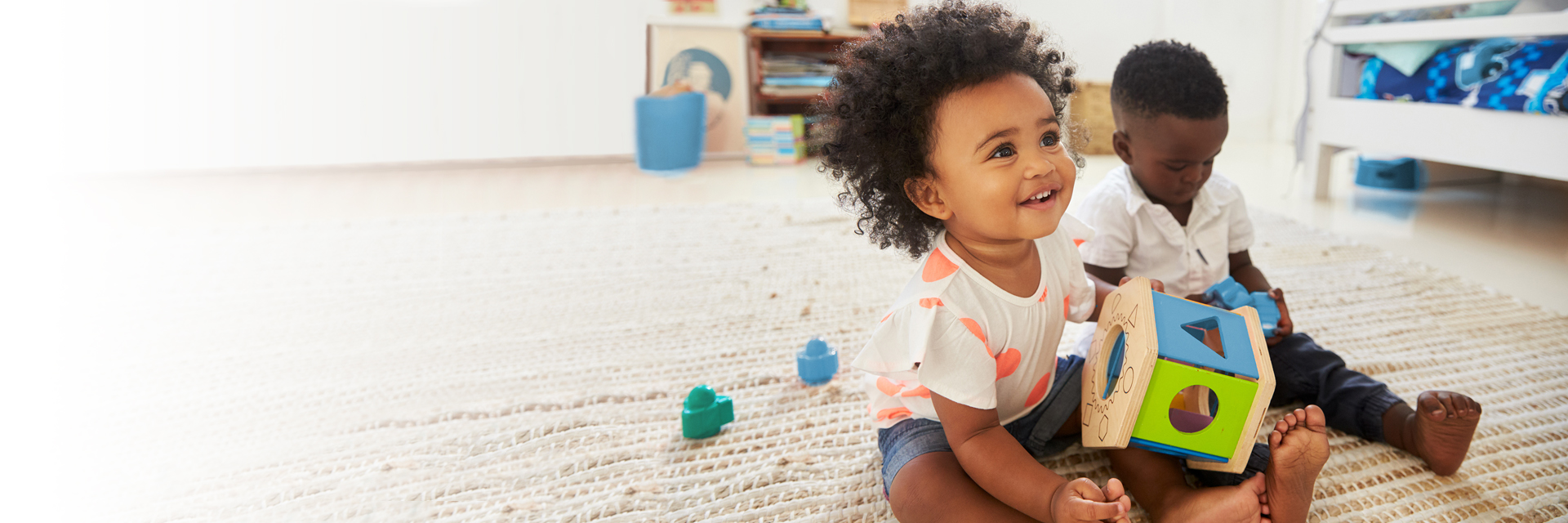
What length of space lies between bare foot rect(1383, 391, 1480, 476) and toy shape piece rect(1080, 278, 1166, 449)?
254mm

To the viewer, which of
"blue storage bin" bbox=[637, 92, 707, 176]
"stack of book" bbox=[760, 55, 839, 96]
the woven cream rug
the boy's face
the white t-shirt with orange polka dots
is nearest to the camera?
the white t-shirt with orange polka dots

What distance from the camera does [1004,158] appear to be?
0.64m

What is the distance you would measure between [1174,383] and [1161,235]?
35 cm

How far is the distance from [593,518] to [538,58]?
265 cm

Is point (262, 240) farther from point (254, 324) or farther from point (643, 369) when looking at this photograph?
point (643, 369)

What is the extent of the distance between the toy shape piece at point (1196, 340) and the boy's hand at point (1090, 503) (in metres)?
0.14

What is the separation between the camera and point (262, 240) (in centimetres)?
185

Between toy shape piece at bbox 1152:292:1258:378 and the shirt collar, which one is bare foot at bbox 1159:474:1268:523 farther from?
the shirt collar

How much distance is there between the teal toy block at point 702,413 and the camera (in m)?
0.86

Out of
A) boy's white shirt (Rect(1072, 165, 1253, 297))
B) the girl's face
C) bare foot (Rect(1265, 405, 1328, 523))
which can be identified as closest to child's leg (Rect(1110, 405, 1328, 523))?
bare foot (Rect(1265, 405, 1328, 523))

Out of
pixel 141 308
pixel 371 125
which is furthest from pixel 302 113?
pixel 141 308

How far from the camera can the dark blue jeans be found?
0.80 meters

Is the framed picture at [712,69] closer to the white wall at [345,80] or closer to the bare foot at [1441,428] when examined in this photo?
the white wall at [345,80]

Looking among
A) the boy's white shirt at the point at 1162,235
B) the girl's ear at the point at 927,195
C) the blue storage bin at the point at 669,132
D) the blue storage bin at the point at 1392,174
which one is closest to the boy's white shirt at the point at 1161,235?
the boy's white shirt at the point at 1162,235
